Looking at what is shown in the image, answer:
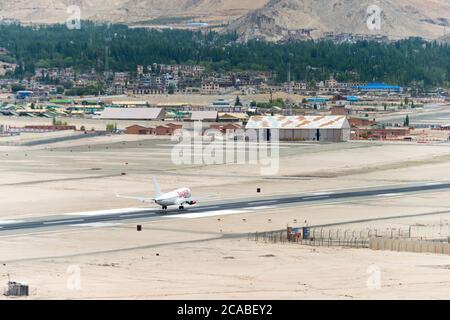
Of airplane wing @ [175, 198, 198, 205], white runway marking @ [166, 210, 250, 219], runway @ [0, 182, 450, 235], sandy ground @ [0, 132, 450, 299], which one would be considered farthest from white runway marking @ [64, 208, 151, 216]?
white runway marking @ [166, 210, 250, 219]

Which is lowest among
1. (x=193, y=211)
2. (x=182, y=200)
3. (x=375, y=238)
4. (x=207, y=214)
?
(x=193, y=211)

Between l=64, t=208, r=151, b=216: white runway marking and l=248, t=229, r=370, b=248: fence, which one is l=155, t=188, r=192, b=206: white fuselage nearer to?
l=64, t=208, r=151, b=216: white runway marking

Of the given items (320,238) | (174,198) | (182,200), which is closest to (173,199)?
(174,198)

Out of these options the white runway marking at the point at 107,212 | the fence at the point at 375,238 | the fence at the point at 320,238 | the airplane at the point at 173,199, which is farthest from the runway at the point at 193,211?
the fence at the point at 375,238

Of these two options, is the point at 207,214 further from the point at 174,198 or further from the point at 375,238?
the point at 375,238

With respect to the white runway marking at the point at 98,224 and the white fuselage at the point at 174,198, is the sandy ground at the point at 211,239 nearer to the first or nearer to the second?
the white runway marking at the point at 98,224
